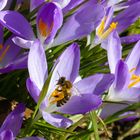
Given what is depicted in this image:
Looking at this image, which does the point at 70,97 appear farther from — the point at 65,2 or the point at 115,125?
the point at 115,125

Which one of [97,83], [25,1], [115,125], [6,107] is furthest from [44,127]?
[115,125]

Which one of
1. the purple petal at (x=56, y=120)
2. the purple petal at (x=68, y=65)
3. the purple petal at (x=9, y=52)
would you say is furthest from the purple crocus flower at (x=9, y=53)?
the purple petal at (x=56, y=120)

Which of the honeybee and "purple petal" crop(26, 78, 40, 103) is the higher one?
"purple petal" crop(26, 78, 40, 103)

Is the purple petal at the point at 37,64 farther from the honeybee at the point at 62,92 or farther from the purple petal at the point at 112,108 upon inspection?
the purple petal at the point at 112,108

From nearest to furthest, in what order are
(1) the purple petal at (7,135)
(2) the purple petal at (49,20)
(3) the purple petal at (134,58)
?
(1) the purple petal at (7,135)
(2) the purple petal at (49,20)
(3) the purple petal at (134,58)

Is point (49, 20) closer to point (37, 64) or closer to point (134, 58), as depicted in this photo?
point (37, 64)

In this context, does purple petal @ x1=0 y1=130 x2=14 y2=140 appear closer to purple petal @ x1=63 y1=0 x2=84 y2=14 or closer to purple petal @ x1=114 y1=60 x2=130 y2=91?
purple petal @ x1=114 y1=60 x2=130 y2=91

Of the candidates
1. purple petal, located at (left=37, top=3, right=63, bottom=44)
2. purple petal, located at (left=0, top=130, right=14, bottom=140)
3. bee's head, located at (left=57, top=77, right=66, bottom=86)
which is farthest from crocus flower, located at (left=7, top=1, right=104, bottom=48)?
purple petal, located at (left=0, top=130, right=14, bottom=140)
